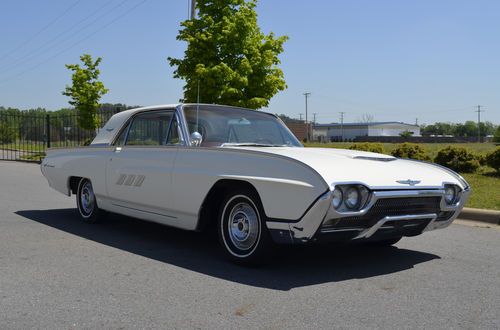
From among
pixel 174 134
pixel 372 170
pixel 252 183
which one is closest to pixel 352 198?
pixel 372 170

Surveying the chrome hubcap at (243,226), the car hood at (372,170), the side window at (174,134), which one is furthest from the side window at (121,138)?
the car hood at (372,170)

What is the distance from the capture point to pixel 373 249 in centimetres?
578

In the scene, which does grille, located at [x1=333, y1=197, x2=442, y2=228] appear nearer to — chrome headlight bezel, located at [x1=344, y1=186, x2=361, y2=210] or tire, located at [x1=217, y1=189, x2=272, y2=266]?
chrome headlight bezel, located at [x1=344, y1=186, x2=361, y2=210]

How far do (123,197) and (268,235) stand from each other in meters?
2.35

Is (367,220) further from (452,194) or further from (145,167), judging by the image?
(145,167)

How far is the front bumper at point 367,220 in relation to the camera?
4105 millimetres

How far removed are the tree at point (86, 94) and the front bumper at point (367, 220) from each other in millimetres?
25064

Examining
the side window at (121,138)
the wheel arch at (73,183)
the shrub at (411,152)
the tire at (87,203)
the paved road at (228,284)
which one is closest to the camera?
the paved road at (228,284)

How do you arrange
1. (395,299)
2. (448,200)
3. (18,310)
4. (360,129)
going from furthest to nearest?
(360,129)
(448,200)
(395,299)
(18,310)

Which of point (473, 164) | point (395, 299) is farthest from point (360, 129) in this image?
point (395, 299)

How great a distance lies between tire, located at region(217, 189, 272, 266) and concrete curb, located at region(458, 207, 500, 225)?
184 inches

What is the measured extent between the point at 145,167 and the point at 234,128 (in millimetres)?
1067

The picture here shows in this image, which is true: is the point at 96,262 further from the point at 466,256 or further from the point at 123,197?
the point at 466,256

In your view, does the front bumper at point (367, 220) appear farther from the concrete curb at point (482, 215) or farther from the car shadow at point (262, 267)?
the concrete curb at point (482, 215)
